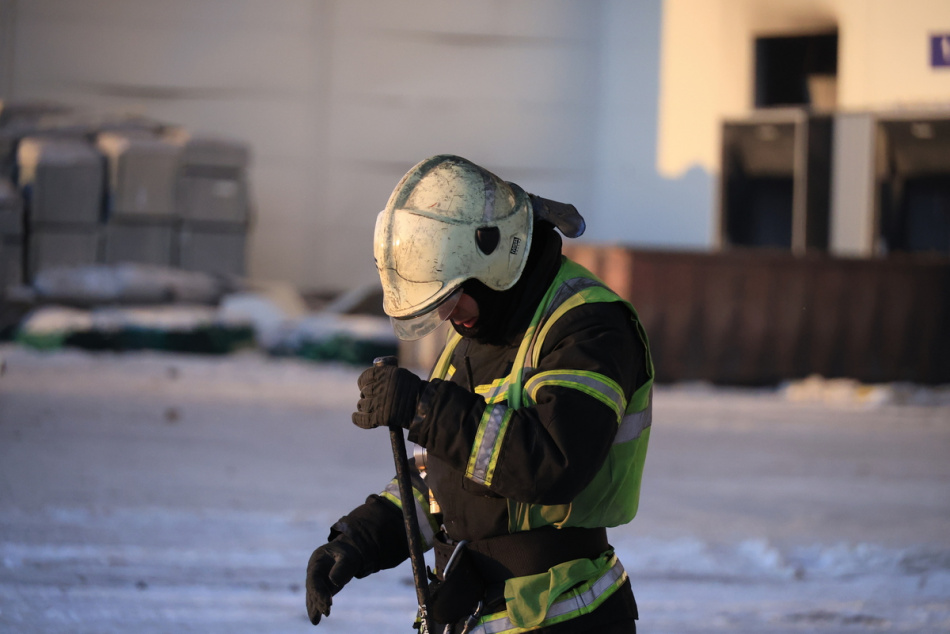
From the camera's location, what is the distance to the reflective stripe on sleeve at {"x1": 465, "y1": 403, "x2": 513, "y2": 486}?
170 cm

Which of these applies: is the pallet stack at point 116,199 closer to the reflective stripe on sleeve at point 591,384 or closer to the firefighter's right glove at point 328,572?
the firefighter's right glove at point 328,572

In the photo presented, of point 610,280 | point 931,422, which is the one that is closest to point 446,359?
point 931,422

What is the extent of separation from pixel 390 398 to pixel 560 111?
1792cm

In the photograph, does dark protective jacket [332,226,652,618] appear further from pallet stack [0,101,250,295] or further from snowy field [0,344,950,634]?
pallet stack [0,101,250,295]

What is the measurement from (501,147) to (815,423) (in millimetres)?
10365

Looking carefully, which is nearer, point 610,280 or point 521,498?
point 521,498

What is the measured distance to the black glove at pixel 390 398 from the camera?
68.8 inches

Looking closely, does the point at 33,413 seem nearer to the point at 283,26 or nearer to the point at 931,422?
the point at 931,422

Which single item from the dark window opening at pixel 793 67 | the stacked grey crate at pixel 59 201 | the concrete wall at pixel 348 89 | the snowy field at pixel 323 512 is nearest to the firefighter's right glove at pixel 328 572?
the snowy field at pixel 323 512

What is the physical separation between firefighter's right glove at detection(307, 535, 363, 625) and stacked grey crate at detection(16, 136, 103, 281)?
45.5 ft

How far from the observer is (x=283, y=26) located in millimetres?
18781

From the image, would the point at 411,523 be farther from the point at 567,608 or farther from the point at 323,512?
the point at 323,512

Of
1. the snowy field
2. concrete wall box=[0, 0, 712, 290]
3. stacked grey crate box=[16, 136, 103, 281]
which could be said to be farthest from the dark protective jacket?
concrete wall box=[0, 0, 712, 290]

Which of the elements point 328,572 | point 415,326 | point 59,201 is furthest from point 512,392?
point 59,201
